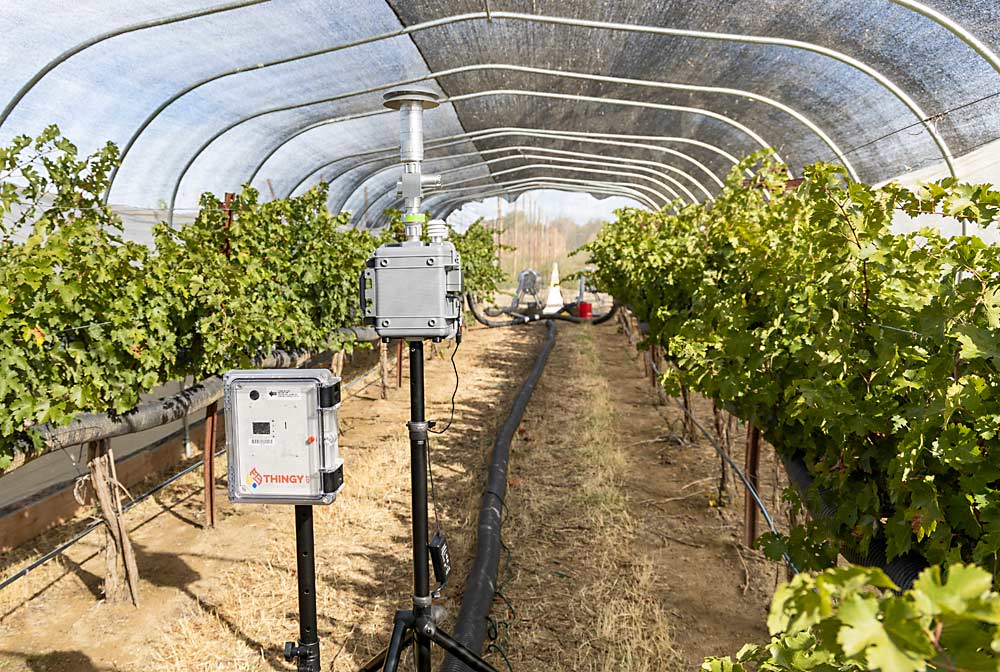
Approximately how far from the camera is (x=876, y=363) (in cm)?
182

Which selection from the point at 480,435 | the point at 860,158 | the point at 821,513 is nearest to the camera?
the point at 821,513

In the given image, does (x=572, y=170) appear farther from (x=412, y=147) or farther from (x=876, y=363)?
(x=876, y=363)

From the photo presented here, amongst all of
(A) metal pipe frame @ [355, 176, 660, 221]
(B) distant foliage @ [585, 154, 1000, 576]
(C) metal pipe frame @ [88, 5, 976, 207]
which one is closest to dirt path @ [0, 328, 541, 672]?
(B) distant foliage @ [585, 154, 1000, 576]

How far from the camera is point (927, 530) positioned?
4.59 ft

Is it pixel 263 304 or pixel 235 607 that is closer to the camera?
pixel 235 607

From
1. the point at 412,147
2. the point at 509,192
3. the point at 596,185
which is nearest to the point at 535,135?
the point at 596,185

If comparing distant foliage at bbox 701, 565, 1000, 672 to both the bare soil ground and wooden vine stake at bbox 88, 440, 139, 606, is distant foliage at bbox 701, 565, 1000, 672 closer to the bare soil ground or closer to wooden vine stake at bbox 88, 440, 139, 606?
the bare soil ground

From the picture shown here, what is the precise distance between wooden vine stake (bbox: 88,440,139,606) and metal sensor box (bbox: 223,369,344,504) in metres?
1.91

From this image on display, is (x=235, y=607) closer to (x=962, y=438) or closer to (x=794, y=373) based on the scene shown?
(x=794, y=373)

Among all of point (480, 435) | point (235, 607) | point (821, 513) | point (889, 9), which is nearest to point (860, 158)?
point (889, 9)

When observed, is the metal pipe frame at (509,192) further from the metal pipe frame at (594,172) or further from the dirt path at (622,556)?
the dirt path at (622,556)

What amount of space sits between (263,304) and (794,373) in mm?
3486

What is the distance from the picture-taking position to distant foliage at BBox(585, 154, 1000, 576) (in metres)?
1.33

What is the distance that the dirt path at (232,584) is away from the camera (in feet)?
10.7
